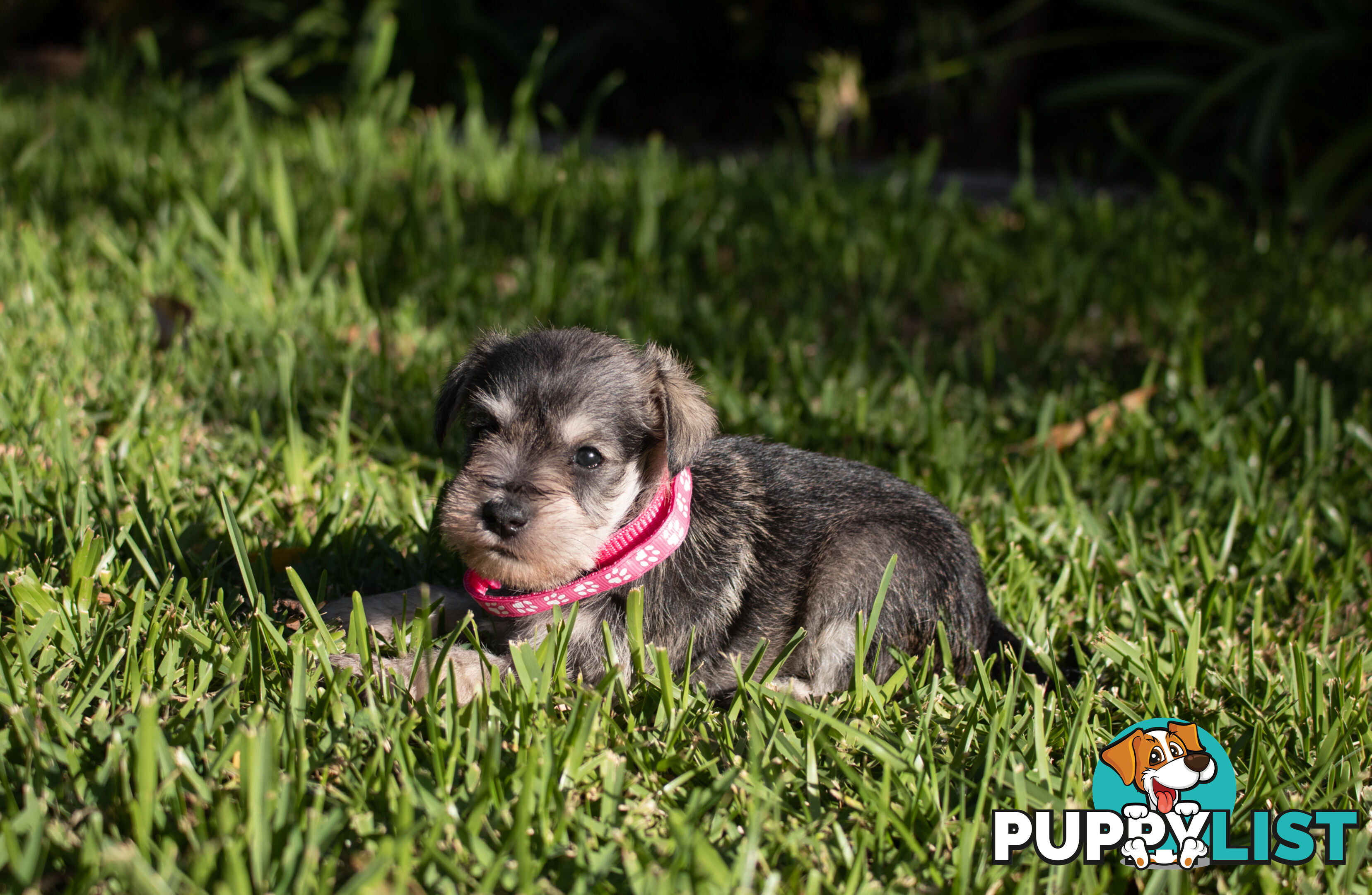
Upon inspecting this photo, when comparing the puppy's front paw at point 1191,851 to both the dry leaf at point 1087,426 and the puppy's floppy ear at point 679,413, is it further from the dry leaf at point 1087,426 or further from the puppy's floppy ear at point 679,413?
the dry leaf at point 1087,426

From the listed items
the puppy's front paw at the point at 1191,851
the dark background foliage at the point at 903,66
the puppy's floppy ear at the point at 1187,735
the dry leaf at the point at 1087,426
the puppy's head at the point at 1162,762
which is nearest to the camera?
the puppy's front paw at the point at 1191,851

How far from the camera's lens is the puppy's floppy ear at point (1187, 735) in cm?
247

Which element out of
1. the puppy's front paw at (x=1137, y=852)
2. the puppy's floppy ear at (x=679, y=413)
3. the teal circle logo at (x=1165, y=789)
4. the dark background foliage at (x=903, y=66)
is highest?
the dark background foliage at (x=903, y=66)

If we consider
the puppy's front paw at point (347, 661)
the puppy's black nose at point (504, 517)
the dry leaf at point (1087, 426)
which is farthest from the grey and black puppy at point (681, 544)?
the dry leaf at point (1087, 426)

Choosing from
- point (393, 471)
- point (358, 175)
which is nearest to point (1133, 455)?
point (393, 471)

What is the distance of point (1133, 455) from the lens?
408 cm

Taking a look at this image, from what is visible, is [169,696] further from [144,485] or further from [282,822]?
[144,485]

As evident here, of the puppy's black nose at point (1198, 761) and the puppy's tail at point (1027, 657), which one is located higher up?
the puppy's tail at point (1027, 657)

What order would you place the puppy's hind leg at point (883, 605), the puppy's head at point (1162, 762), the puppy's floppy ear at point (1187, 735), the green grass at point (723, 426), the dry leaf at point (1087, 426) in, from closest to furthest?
the green grass at point (723, 426) < the puppy's head at point (1162, 762) < the puppy's floppy ear at point (1187, 735) < the puppy's hind leg at point (883, 605) < the dry leaf at point (1087, 426)

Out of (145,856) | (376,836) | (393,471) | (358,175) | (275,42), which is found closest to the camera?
(145,856)

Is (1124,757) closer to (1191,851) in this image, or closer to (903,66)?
(1191,851)

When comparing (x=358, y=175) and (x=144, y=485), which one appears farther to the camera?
(x=358, y=175)

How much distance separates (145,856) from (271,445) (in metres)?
2.19

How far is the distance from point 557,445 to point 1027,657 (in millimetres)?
1463
